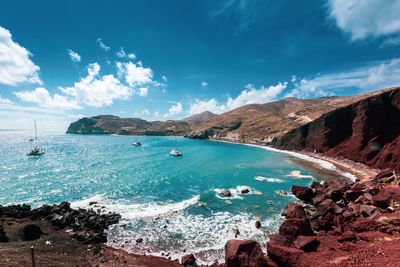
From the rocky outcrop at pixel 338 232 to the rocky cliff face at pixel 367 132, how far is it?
2276 cm

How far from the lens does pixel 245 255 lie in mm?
12195

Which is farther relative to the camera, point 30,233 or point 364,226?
point 30,233

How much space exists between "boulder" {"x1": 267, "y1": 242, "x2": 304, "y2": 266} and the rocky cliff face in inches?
1725

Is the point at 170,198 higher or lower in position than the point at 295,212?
lower

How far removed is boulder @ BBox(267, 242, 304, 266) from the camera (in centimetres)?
1225

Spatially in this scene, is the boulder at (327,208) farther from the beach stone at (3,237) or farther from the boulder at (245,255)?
the beach stone at (3,237)

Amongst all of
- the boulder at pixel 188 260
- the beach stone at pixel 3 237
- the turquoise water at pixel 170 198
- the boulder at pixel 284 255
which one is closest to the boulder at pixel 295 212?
the turquoise water at pixel 170 198

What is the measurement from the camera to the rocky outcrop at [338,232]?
38.3ft

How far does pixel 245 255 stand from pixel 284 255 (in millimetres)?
3242

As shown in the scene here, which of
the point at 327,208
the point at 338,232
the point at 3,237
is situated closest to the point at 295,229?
the point at 338,232

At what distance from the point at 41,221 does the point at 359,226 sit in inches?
1490

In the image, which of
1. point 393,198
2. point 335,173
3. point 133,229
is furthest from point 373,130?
point 133,229

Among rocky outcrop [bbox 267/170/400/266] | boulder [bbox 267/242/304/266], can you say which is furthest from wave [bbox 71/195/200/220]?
boulder [bbox 267/242/304/266]

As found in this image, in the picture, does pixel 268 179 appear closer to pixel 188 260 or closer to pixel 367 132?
pixel 188 260
